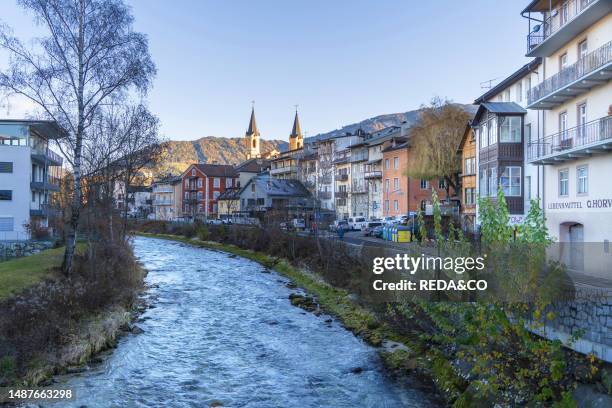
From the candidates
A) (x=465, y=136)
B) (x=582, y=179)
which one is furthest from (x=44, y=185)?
(x=582, y=179)

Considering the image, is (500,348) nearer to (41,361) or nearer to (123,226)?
(41,361)

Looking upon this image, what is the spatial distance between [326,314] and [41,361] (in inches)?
498

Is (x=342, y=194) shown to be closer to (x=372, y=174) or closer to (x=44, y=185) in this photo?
(x=372, y=174)

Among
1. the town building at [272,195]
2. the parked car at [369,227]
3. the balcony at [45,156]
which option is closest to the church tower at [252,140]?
the town building at [272,195]

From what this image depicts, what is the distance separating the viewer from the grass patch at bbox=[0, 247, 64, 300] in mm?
18192

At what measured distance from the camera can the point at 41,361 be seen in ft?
44.8

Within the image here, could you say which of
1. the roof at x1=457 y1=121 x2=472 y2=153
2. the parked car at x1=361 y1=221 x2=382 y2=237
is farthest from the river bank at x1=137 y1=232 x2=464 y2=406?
the roof at x1=457 y1=121 x2=472 y2=153

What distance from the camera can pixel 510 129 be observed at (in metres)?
37.8

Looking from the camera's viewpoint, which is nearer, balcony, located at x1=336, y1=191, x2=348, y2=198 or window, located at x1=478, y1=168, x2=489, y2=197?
window, located at x1=478, y1=168, x2=489, y2=197

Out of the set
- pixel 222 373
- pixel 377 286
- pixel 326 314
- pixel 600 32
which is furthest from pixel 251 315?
pixel 600 32

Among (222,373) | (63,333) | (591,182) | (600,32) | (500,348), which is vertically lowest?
(222,373)

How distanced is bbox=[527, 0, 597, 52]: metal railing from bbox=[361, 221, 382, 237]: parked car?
2545 cm

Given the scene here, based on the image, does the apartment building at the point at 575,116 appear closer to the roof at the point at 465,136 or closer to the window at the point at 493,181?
the window at the point at 493,181

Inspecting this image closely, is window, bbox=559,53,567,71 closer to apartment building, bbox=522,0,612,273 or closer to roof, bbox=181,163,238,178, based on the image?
apartment building, bbox=522,0,612,273
